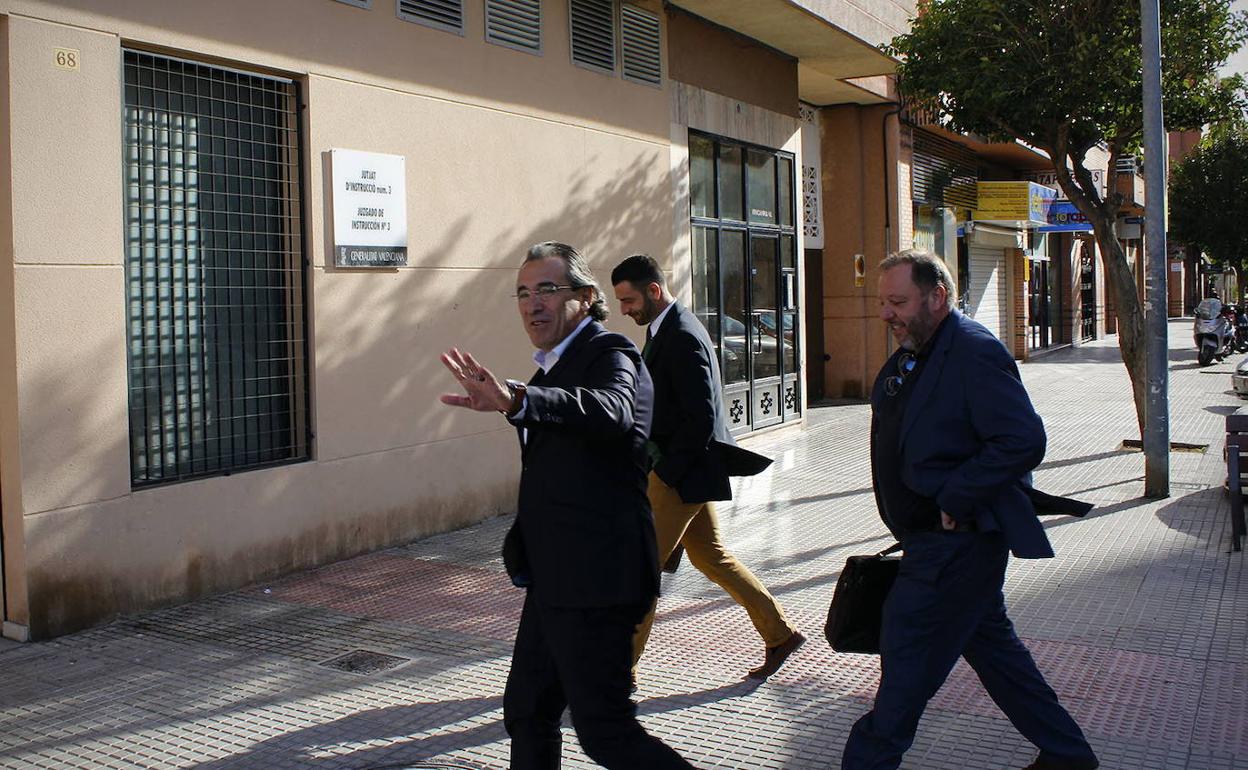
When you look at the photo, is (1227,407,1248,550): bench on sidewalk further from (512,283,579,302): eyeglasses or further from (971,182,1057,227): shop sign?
(971,182,1057,227): shop sign

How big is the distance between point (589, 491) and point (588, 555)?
0.17 meters

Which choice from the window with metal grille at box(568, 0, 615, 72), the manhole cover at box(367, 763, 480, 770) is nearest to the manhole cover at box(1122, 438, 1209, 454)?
the window with metal grille at box(568, 0, 615, 72)

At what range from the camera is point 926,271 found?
154 inches

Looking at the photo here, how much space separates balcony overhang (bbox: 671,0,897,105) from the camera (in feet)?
39.7

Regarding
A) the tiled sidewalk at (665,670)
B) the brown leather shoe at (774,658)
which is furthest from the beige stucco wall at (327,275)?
the brown leather shoe at (774,658)

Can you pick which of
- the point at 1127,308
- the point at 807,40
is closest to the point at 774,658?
the point at 1127,308

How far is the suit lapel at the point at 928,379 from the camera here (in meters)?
3.78

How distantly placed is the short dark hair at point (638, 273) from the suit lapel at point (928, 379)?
166 cm

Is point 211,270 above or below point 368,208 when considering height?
below

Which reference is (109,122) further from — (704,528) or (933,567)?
(933,567)

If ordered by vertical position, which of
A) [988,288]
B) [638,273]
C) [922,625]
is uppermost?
[988,288]

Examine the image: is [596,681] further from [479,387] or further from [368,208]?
[368,208]

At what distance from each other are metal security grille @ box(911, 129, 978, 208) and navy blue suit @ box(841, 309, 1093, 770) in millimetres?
16233

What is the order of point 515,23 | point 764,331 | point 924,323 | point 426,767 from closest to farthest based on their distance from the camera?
point 924,323, point 426,767, point 515,23, point 764,331
